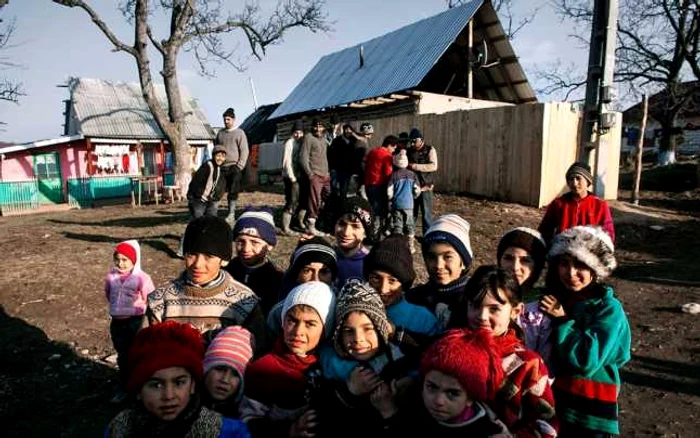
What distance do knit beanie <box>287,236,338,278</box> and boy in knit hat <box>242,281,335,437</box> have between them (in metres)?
0.63

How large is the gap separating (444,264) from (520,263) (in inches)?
18.5

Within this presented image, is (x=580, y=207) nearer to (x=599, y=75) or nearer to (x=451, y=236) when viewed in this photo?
(x=451, y=236)

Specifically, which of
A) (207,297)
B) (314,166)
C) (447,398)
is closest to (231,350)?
(207,297)

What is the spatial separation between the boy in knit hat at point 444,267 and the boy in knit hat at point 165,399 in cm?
128

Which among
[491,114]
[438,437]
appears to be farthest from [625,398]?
[491,114]

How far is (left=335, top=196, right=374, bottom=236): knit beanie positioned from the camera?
3139 mm

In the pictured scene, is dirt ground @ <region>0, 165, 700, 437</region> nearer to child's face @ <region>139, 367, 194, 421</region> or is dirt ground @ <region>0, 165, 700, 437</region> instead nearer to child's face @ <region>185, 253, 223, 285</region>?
child's face @ <region>185, 253, 223, 285</region>

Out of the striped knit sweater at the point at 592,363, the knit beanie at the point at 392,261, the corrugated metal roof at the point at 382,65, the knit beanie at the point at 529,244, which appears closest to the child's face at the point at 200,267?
the knit beanie at the point at 392,261

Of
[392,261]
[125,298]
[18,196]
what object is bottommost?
[18,196]

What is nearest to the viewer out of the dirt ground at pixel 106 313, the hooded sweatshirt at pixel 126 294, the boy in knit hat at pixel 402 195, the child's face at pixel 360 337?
the child's face at pixel 360 337

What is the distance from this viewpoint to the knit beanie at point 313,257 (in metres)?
2.73

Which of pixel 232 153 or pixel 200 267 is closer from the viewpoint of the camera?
pixel 200 267

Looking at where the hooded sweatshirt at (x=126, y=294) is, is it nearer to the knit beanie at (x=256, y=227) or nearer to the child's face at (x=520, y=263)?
the knit beanie at (x=256, y=227)

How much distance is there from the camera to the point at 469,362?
1.65 metres
